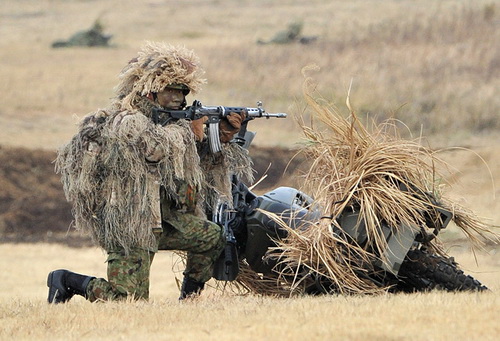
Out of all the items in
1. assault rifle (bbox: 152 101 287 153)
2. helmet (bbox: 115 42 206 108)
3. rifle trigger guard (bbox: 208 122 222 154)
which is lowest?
rifle trigger guard (bbox: 208 122 222 154)

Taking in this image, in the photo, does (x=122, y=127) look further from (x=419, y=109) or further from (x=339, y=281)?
(x=419, y=109)

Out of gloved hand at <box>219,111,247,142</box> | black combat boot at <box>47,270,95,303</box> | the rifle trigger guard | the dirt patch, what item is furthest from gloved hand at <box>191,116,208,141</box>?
the dirt patch

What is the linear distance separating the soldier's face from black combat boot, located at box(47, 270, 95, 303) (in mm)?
1408

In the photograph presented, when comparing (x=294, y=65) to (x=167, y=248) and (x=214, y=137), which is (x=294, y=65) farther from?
(x=167, y=248)

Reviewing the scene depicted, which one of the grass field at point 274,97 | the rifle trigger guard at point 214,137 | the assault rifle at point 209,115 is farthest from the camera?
the rifle trigger guard at point 214,137

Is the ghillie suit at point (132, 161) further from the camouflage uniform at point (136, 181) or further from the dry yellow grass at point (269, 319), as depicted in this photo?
the dry yellow grass at point (269, 319)

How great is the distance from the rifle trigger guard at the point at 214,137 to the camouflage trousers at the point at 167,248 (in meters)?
0.53

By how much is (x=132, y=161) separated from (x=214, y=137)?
745mm

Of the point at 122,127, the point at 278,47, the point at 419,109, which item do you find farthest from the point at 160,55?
the point at 278,47

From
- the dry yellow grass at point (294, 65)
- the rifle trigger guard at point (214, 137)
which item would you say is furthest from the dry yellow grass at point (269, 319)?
the dry yellow grass at point (294, 65)

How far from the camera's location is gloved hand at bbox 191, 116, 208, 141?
7750mm

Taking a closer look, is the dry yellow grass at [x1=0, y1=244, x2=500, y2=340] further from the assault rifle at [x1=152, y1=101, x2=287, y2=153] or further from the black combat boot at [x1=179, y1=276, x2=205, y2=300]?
the assault rifle at [x1=152, y1=101, x2=287, y2=153]

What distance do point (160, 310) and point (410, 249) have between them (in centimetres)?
205

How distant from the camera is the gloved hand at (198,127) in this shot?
305 inches
